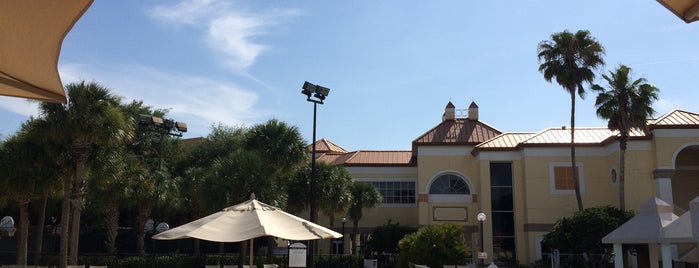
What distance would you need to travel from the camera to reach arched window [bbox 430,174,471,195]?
41.3 metres

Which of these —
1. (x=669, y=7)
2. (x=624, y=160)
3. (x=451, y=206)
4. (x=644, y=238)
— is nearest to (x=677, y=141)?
(x=624, y=160)

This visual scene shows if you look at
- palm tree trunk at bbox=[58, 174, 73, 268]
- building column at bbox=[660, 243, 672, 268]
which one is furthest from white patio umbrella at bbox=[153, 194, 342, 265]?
palm tree trunk at bbox=[58, 174, 73, 268]

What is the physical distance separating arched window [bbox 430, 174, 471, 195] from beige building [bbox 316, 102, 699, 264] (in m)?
0.07

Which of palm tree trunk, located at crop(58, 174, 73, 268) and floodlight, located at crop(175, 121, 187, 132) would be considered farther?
floodlight, located at crop(175, 121, 187, 132)

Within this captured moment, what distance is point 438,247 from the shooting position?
26.1m

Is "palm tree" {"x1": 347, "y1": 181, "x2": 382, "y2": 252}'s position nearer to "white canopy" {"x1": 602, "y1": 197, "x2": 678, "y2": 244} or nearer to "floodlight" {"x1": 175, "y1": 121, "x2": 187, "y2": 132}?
"floodlight" {"x1": 175, "y1": 121, "x2": 187, "y2": 132}

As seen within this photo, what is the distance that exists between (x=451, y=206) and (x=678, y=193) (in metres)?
14.4

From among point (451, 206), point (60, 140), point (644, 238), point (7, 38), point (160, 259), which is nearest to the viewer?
point (7, 38)

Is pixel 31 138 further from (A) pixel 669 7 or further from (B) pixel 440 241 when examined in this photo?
(A) pixel 669 7

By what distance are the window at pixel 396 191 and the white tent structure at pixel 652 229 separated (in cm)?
2696

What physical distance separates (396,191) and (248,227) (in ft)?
118

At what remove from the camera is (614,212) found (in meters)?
31.0

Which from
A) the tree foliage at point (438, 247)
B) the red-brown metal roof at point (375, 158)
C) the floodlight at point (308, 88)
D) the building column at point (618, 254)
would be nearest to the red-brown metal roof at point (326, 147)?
the red-brown metal roof at point (375, 158)

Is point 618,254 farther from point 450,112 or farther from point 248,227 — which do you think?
point 450,112
